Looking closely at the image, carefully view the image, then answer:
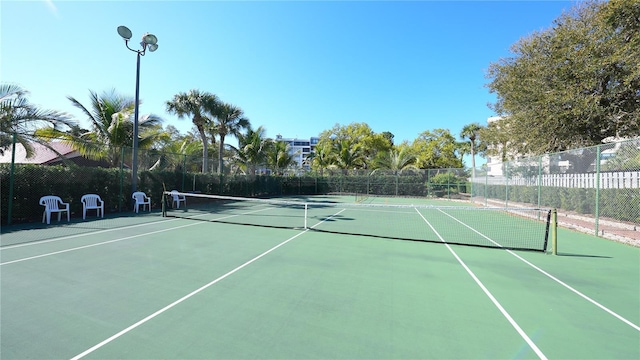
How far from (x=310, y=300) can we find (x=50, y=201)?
1122cm

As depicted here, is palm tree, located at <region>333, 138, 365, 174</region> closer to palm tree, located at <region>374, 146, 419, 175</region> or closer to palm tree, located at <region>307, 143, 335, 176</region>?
palm tree, located at <region>307, 143, 335, 176</region>

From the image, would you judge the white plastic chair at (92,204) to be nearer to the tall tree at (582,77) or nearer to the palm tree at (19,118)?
the palm tree at (19,118)

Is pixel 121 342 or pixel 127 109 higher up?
pixel 127 109

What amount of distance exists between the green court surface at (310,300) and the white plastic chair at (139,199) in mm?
5656

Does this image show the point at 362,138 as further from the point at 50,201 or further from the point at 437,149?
the point at 50,201

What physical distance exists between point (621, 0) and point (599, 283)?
1250cm

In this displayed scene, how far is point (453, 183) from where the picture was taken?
2656 centimetres

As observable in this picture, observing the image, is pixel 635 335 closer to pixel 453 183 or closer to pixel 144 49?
pixel 144 49

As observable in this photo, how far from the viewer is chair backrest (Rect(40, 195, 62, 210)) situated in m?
9.71

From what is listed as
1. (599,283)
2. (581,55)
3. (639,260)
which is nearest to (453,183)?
(581,55)

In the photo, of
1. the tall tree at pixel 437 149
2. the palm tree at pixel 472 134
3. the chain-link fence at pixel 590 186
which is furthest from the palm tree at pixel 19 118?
the palm tree at pixel 472 134

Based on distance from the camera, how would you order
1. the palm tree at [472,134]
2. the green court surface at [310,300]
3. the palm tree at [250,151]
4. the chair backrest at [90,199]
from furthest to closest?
the palm tree at [472,134] → the palm tree at [250,151] → the chair backrest at [90,199] → the green court surface at [310,300]

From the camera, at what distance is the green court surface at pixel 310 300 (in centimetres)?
292

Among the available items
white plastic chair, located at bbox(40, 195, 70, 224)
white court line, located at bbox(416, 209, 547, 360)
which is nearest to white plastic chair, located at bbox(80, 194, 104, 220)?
white plastic chair, located at bbox(40, 195, 70, 224)
